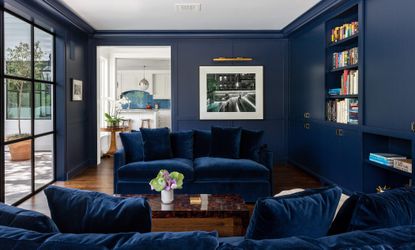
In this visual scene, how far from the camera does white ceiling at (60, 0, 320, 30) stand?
524 centimetres

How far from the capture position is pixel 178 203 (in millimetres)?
3348

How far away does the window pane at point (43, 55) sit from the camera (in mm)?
5234

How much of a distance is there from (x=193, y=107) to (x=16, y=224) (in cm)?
607

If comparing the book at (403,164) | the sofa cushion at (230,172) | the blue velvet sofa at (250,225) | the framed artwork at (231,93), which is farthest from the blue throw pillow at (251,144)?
the blue velvet sofa at (250,225)

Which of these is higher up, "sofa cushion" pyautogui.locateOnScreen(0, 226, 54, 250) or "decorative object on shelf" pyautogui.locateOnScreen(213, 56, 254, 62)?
"decorative object on shelf" pyautogui.locateOnScreen(213, 56, 254, 62)

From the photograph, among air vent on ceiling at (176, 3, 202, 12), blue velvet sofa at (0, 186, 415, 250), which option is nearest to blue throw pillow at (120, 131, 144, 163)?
air vent on ceiling at (176, 3, 202, 12)

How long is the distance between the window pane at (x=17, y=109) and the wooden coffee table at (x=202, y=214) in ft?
6.66

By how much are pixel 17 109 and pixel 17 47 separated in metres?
0.76

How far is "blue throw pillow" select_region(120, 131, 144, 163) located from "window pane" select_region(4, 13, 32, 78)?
149cm

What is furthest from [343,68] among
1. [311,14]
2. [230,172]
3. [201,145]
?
[201,145]

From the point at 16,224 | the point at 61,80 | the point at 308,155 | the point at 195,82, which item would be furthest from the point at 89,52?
the point at 16,224

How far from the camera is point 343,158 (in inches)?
194

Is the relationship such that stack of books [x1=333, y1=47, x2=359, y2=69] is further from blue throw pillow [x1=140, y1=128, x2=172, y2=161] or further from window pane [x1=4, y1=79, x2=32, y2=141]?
window pane [x1=4, y1=79, x2=32, y2=141]

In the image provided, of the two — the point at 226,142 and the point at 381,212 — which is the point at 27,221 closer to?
the point at 381,212
